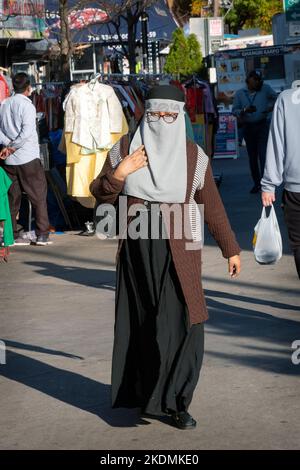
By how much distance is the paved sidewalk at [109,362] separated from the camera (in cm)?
604

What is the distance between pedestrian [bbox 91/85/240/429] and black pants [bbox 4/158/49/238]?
7645mm

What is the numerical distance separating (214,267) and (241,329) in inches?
120

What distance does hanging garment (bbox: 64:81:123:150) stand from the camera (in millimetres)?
13931

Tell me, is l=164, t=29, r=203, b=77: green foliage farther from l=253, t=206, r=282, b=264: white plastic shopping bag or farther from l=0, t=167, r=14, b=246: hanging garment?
l=253, t=206, r=282, b=264: white plastic shopping bag

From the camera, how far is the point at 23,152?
13672mm

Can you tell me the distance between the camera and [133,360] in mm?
6273

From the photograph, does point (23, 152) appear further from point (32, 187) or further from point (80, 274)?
point (80, 274)

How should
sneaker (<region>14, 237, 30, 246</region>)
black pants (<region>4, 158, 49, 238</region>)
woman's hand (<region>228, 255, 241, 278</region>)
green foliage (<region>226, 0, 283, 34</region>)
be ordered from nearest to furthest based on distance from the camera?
woman's hand (<region>228, 255, 241, 278</region>)
black pants (<region>4, 158, 49, 238</region>)
sneaker (<region>14, 237, 30, 246</region>)
green foliage (<region>226, 0, 283, 34</region>)

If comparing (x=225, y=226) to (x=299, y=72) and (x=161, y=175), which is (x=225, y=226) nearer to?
(x=161, y=175)

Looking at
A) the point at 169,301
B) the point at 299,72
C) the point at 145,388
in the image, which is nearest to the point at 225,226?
the point at 169,301

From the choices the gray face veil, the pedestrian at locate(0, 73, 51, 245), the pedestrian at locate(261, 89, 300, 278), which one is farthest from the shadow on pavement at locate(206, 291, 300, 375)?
the pedestrian at locate(0, 73, 51, 245)

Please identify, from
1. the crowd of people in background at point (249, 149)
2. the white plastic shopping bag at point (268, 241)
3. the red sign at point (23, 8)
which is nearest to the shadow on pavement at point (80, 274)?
the crowd of people in background at point (249, 149)

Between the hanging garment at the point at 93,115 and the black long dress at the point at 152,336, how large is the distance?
776 centimetres
